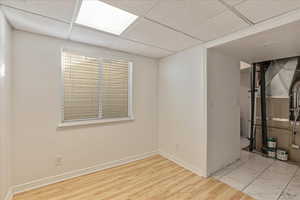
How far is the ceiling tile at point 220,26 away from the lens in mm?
1678

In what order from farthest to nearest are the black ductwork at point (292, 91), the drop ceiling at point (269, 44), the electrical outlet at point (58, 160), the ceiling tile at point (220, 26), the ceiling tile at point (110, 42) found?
the black ductwork at point (292, 91)
the electrical outlet at point (58, 160)
the ceiling tile at point (110, 42)
the drop ceiling at point (269, 44)
the ceiling tile at point (220, 26)

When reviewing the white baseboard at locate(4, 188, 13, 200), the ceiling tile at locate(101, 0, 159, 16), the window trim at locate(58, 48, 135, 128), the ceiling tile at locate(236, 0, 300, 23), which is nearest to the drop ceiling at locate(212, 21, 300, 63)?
the ceiling tile at locate(236, 0, 300, 23)

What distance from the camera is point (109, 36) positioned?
2213 mm

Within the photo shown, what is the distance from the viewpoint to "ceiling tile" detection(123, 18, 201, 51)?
1.90 meters

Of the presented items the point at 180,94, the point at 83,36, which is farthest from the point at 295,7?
the point at 83,36

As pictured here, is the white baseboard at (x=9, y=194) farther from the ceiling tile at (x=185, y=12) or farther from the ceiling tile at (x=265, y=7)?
the ceiling tile at (x=265, y=7)

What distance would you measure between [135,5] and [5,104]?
1896 millimetres

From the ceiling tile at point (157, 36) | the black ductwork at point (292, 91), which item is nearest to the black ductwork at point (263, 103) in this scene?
the black ductwork at point (292, 91)

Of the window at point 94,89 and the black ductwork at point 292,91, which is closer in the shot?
the window at point 94,89

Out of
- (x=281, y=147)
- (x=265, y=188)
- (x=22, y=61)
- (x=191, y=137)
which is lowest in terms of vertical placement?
(x=265, y=188)

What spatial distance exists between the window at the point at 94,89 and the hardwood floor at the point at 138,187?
3.15 feet

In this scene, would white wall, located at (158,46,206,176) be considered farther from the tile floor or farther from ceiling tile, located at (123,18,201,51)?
the tile floor

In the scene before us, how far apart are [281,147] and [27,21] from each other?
524 centimetres

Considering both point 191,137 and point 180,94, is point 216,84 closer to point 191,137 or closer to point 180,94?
point 180,94
